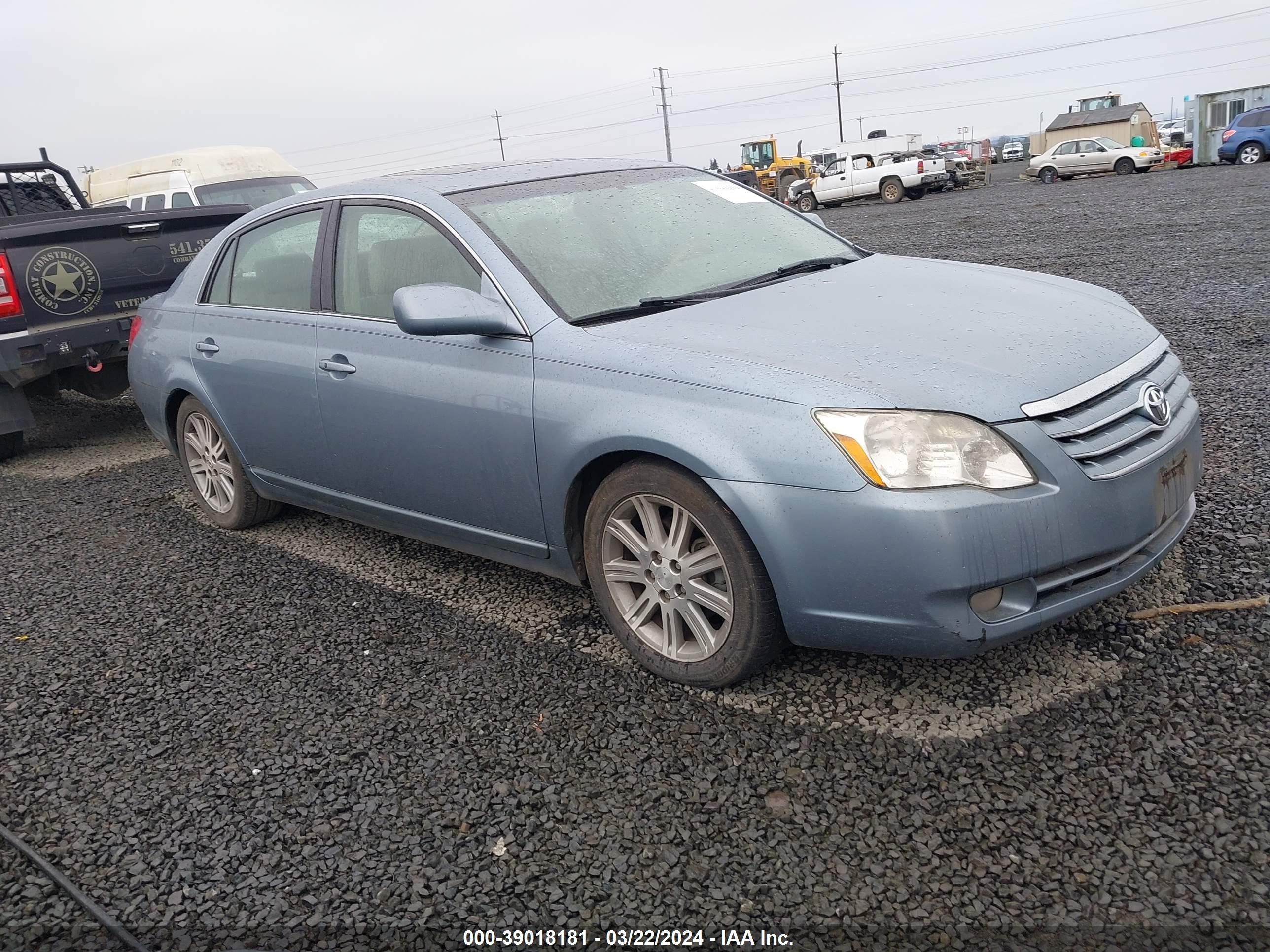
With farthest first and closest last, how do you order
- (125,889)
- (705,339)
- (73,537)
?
(73,537) → (705,339) → (125,889)

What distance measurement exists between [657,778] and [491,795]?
44cm

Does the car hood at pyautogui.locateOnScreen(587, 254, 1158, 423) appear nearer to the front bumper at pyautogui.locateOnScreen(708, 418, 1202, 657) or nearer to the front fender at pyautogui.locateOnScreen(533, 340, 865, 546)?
the front fender at pyautogui.locateOnScreen(533, 340, 865, 546)

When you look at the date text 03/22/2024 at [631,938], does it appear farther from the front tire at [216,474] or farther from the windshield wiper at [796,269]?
the front tire at [216,474]

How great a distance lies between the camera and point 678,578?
3.02m

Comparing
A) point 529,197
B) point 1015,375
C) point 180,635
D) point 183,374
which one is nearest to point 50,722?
point 180,635

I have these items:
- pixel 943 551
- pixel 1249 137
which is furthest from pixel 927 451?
pixel 1249 137

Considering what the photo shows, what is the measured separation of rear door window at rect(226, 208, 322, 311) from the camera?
13.8ft

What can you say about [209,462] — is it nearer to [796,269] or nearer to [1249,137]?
[796,269]

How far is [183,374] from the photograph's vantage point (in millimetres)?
4816

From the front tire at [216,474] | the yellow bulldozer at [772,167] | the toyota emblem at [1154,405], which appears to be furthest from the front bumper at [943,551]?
the yellow bulldozer at [772,167]

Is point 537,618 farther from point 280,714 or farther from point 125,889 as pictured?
point 125,889

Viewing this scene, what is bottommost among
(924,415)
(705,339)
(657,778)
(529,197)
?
(657,778)

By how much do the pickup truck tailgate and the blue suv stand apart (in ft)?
106

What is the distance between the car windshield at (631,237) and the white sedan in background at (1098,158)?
32.4m
